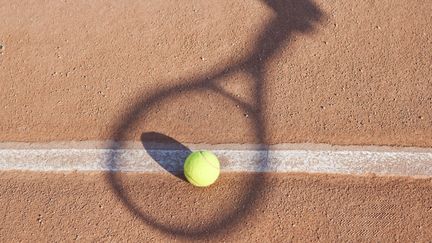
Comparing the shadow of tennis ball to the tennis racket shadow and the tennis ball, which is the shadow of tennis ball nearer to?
the tennis racket shadow

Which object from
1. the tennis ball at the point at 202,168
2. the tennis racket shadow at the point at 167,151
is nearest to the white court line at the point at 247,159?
the tennis racket shadow at the point at 167,151

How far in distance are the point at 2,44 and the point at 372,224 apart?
479 cm

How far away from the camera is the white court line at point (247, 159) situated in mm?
4633

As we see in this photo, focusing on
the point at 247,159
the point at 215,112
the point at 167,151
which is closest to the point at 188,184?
the point at 167,151

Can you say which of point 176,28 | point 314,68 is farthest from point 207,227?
point 176,28

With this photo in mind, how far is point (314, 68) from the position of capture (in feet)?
17.6

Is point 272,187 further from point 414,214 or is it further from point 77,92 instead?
point 77,92

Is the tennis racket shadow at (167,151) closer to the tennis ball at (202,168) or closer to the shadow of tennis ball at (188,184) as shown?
the shadow of tennis ball at (188,184)

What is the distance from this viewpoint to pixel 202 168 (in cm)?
434

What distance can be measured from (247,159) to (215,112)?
677mm

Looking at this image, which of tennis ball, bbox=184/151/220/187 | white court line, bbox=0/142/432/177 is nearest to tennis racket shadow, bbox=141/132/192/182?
white court line, bbox=0/142/432/177

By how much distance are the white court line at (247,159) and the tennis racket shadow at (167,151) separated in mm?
10

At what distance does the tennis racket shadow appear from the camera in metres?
4.71

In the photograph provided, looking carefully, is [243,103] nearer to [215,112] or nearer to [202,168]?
[215,112]
